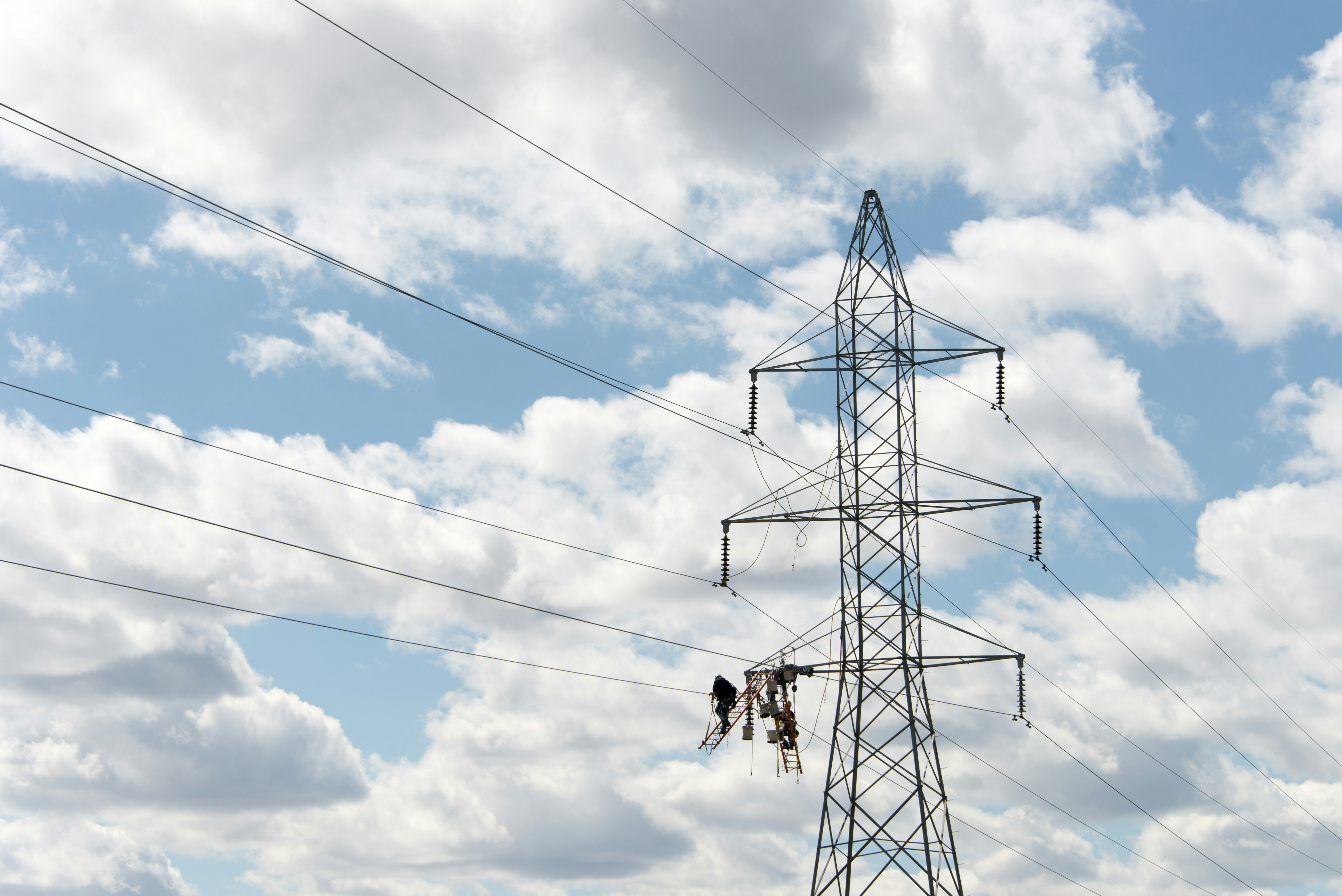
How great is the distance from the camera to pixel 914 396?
44531 millimetres

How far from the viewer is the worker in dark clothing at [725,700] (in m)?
45.9

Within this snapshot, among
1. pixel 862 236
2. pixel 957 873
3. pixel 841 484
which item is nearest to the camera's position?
pixel 957 873

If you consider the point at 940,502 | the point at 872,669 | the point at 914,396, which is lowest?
the point at 872,669

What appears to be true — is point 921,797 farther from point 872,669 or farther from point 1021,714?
point 1021,714

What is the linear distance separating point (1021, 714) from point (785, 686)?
7176mm

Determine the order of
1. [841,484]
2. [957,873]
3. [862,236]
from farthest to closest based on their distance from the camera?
1. [862,236]
2. [841,484]
3. [957,873]

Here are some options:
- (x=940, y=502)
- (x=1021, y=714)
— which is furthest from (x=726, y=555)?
(x=1021, y=714)

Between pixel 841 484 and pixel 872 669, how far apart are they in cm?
531

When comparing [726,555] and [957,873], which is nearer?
[957,873]

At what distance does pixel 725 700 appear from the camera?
151 ft

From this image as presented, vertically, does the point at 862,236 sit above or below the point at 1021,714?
→ above

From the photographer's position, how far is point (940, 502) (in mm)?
41438

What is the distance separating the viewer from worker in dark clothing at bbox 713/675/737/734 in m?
45.9

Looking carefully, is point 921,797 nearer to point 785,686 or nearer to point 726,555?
point 785,686
